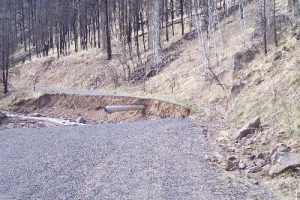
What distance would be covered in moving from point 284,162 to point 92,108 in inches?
987

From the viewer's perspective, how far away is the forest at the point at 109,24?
44719mm

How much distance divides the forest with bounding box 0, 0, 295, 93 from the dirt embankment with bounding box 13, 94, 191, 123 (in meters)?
5.86

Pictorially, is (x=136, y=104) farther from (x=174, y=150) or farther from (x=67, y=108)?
(x=174, y=150)

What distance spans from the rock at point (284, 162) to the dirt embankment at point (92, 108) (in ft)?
49.8

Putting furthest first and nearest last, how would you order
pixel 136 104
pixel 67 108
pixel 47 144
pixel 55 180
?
pixel 67 108 < pixel 136 104 < pixel 47 144 < pixel 55 180

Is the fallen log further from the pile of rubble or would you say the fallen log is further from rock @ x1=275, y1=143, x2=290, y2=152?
rock @ x1=275, y1=143, x2=290, y2=152

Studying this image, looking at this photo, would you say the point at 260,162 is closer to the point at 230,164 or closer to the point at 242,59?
the point at 230,164

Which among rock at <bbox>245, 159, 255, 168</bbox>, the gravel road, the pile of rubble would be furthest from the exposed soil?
rock at <bbox>245, 159, 255, 168</bbox>

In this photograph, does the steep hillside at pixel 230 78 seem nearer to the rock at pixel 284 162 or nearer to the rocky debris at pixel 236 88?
the rocky debris at pixel 236 88

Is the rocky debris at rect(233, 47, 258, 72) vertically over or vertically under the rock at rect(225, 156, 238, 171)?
over

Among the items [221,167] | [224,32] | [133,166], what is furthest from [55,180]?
[224,32]

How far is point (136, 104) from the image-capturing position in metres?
32.0

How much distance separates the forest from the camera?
4472 centimetres

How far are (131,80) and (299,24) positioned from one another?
22.0m
